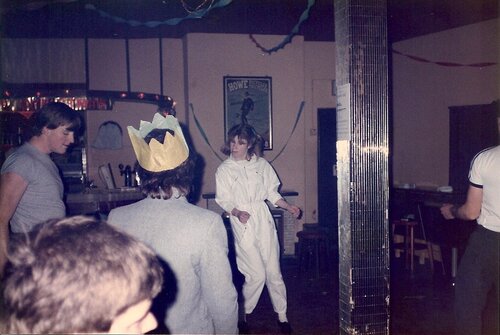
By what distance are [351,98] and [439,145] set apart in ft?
18.7

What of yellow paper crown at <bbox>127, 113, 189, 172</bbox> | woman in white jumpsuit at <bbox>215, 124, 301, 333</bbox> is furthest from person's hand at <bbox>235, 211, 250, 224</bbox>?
yellow paper crown at <bbox>127, 113, 189, 172</bbox>

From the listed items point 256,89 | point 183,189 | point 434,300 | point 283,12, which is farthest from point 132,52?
point 183,189

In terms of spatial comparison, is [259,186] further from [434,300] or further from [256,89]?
[256,89]

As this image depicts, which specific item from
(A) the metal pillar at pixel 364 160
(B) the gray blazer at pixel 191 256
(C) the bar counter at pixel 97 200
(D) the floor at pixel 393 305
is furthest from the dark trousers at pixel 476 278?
(C) the bar counter at pixel 97 200

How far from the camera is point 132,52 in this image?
7867 mm

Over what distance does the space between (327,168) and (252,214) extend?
4326 millimetres

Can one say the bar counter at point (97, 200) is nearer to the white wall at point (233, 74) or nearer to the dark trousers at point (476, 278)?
the white wall at point (233, 74)

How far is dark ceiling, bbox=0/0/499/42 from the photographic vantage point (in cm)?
583

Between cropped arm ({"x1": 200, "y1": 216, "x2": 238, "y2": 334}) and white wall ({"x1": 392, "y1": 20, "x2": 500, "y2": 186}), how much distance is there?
229 inches

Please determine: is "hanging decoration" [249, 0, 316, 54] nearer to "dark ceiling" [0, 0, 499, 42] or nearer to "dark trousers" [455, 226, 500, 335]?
"dark ceiling" [0, 0, 499, 42]

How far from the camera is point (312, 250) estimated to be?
655 centimetres

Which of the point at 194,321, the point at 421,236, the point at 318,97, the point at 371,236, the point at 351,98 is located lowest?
the point at 421,236

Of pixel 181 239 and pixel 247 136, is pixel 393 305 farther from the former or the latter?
pixel 181 239

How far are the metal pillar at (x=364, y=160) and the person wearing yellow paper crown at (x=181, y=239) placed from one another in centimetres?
80
